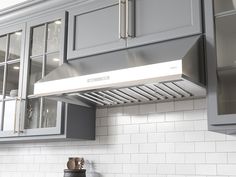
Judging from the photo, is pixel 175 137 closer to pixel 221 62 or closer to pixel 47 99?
pixel 221 62

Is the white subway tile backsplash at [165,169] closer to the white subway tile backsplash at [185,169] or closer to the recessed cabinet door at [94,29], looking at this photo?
the white subway tile backsplash at [185,169]

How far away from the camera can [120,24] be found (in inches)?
87.0

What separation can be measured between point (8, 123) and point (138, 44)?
4.21 feet

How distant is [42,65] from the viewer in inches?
106

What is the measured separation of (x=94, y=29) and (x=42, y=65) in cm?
55

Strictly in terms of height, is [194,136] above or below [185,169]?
above

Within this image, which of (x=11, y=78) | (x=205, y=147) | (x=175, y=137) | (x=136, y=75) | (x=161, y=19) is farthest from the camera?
(x=11, y=78)

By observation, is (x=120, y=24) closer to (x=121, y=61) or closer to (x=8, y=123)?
(x=121, y=61)

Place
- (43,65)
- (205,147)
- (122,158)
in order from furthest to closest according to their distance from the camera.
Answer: (43,65) < (122,158) < (205,147)

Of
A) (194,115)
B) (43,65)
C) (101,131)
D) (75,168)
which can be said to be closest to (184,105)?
(194,115)

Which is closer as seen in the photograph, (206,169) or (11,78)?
(206,169)

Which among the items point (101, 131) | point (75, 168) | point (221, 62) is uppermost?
point (221, 62)

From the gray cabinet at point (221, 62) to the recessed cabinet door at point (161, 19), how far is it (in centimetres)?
8

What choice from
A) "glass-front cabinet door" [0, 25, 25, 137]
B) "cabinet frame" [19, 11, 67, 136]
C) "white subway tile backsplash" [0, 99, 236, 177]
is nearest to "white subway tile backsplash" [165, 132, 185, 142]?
"white subway tile backsplash" [0, 99, 236, 177]
